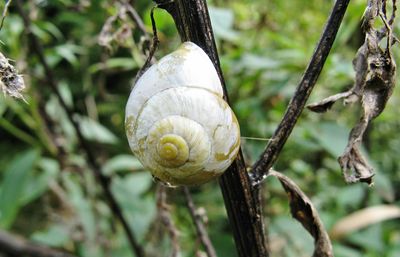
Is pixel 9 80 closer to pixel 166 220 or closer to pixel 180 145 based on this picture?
pixel 180 145

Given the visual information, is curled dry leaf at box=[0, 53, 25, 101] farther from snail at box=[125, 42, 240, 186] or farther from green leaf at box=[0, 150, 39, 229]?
green leaf at box=[0, 150, 39, 229]

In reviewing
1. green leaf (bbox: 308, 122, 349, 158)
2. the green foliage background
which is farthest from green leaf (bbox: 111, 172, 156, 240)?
green leaf (bbox: 308, 122, 349, 158)

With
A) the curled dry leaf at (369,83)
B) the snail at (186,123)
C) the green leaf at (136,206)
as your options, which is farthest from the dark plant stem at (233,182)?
the green leaf at (136,206)

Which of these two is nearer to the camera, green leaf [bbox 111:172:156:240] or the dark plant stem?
the dark plant stem

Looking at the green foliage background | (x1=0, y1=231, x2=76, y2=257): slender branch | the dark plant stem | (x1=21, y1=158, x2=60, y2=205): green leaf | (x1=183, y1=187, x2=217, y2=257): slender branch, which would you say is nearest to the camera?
the dark plant stem

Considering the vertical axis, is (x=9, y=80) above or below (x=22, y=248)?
above

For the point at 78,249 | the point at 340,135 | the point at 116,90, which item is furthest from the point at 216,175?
the point at 116,90

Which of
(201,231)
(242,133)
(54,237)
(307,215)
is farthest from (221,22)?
(54,237)
